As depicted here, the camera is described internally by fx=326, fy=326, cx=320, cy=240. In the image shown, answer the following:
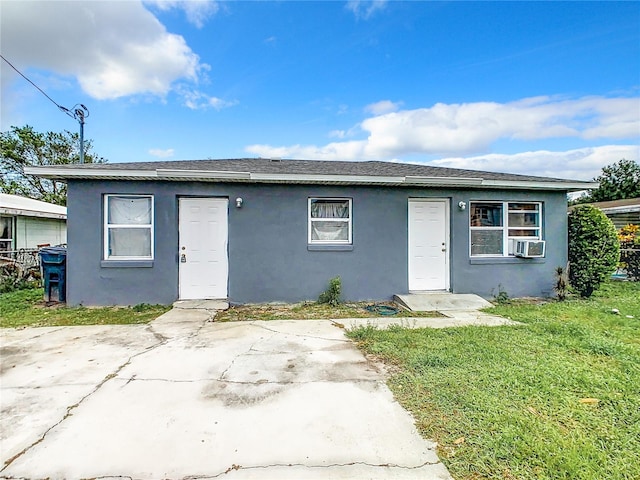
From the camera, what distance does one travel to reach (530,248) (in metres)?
7.43

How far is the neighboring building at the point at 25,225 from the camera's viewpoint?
10.4 metres

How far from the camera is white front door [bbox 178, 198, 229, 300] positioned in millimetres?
6750

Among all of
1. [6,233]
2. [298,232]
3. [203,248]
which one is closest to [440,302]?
[298,232]

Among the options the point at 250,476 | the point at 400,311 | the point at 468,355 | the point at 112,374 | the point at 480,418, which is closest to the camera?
the point at 250,476

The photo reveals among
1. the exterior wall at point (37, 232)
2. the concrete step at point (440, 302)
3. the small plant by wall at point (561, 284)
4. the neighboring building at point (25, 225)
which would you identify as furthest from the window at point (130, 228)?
the small plant by wall at point (561, 284)

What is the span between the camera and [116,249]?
262 inches

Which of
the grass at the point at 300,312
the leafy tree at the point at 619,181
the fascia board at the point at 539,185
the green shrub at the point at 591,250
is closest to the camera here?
the grass at the point at 300,312

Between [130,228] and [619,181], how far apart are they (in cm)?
3872

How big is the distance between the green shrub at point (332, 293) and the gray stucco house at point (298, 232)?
197 mm

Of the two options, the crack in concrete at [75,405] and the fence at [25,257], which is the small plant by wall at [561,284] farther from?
the fence at [25,257]

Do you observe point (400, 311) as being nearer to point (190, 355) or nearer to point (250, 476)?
point (190, 355)

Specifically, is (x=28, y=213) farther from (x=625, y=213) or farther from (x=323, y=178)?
(x=625, y=213)

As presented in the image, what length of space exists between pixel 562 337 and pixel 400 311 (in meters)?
Answer: 2.57

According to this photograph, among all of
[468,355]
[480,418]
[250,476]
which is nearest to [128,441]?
[250,476]
